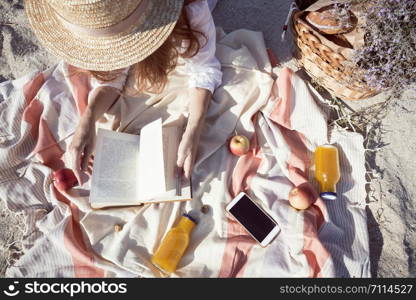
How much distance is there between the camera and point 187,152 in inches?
65.1

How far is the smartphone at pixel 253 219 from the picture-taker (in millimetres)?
1726

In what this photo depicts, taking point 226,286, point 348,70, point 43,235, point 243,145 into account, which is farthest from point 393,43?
point 43,235

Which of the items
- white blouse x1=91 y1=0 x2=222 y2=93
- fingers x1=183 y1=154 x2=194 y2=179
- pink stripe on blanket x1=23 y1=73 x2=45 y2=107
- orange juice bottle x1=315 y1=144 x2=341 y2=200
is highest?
white blouse x1=91 y1=0 x2=222 y2=93

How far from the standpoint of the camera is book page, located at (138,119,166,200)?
1509 millimetres

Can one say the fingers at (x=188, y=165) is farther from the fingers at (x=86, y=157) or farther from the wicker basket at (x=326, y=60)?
the wicker basket at (x=326, y=60)

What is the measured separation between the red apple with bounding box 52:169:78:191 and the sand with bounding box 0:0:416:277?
0.34 meters

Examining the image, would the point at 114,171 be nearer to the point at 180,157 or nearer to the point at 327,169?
the point at 180,157

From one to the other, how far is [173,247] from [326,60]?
45.1 inches

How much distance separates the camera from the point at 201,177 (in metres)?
1.84

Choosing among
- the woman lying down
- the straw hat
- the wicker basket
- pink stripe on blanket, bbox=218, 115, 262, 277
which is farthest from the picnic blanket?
the straw hat

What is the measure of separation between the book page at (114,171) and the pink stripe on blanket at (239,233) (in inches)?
19.4

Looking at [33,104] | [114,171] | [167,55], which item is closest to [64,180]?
[114,171]

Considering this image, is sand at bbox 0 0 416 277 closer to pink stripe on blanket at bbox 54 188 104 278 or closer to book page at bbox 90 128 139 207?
pink stripe on blanket at bbox 54 188 104 278

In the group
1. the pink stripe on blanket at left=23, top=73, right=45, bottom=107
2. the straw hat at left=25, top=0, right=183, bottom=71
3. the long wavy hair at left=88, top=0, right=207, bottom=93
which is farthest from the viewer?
the pink stripe on blanket at left=23, top=73, right=45, bottom=107
